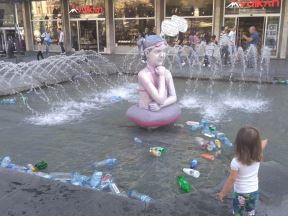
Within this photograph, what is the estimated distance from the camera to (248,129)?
3.04 meters

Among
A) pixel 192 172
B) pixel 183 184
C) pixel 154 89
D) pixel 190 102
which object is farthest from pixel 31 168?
pixel 190 102

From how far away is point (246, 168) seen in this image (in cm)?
316

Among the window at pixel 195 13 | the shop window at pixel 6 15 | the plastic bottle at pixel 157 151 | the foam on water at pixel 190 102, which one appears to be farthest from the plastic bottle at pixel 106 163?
the shop window at pixel 6 15

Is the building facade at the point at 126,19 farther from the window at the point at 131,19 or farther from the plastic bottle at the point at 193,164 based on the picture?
the plastic bottle at the point at 193,164

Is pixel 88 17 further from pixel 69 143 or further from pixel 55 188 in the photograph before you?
pixel 55 188

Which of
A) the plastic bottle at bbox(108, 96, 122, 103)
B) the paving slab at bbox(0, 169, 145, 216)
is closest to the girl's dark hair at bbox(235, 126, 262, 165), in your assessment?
the paving slab at bbox(0, 169, 145, 216)

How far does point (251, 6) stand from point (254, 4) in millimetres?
172

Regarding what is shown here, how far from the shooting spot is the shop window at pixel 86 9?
68.9ft

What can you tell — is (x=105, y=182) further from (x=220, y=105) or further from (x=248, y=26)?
(x=248, y=26)

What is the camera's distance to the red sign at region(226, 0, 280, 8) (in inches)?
662

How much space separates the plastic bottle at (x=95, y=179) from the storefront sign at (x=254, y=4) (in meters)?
15.2

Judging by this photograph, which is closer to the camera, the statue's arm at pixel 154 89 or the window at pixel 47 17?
the statue's arm at pixel 154 89

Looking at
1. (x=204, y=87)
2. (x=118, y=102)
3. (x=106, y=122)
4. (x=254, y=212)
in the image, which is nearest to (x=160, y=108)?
(x=106, y=122)

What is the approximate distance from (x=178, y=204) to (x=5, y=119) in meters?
5.44
